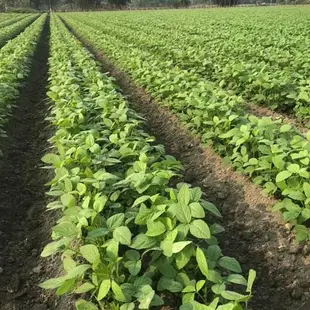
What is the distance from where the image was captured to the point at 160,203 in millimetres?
2924

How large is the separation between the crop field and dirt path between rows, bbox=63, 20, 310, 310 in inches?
0.5

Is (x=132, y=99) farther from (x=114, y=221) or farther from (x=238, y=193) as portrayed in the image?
(x=114, y=221)

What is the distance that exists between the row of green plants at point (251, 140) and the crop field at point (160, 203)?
2 centimetres

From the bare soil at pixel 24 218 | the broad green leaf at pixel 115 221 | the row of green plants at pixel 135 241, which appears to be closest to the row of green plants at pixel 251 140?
the row of green plants at pixel 135 241

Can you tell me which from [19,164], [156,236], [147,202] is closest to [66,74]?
[19,164]

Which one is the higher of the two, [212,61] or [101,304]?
[212,61]

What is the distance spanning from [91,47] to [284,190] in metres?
15.2

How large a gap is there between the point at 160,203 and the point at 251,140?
188 cm

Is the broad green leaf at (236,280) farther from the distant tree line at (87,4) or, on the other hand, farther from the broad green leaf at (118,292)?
the distant tree line at (87,4)

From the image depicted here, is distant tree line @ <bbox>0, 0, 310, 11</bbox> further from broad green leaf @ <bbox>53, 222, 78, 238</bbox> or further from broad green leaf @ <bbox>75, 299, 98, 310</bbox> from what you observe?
broad green leaf @ <bbox>75, 299, 98, 310</bbox>

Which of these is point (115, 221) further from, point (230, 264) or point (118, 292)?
point (230, 264)

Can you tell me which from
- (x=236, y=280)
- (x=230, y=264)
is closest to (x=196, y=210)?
(x=230, y=264)

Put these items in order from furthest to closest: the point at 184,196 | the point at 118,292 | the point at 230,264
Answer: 1. the point at 184,196
2. the point at 230,264
3. the point at 118,292

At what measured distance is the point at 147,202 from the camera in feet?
10.5
